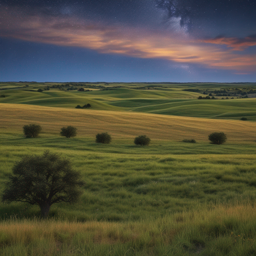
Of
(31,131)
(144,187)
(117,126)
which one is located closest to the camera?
(144,187)

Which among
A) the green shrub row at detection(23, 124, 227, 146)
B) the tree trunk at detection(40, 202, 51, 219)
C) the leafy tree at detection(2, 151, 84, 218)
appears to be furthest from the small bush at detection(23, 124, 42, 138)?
the tree trunk at detection(40, 202, 51, 219)

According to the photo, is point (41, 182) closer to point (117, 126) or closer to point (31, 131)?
point (31, 131)

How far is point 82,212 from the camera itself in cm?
1005

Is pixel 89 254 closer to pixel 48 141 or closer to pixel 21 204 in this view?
pixel 21 204

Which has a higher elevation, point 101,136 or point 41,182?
point 41,182

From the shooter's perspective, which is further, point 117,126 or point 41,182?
point 117,126

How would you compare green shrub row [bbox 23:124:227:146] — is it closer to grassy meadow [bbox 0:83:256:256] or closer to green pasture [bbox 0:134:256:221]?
grassy meadow [bbox 0:83:256:256]

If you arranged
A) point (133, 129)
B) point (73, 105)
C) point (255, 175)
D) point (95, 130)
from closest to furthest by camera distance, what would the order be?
point (255, 175)
point (95, 130)
point (133, 129)
point (73, 105)

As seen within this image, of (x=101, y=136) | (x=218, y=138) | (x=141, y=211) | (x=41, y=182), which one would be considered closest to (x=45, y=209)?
(x=41, y=182)

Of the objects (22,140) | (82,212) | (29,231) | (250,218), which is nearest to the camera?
(29,231)

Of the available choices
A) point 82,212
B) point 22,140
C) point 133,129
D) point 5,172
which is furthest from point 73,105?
point 82,212

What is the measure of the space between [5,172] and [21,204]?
508cm

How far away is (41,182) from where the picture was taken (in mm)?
9188

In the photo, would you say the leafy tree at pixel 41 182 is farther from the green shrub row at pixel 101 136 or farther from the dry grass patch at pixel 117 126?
the dry grass patch at pixel 117 126
